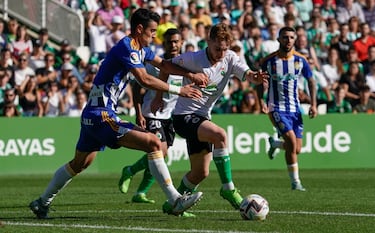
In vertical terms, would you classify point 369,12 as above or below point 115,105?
above

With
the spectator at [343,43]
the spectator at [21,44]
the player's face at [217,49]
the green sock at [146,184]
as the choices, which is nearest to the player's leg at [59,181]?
the player's face at [217,49]

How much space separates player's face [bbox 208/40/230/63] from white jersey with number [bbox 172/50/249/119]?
0.21ft

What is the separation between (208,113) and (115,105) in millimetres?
1713

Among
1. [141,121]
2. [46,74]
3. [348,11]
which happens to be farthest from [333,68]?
[141,121]

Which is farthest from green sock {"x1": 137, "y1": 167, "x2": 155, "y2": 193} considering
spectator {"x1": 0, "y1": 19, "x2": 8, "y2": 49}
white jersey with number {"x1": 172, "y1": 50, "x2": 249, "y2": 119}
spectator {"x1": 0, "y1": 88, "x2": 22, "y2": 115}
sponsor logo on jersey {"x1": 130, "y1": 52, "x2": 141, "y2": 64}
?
spectator {"x1": 0, "y1": 19, "x2": 8, "y2": 49}

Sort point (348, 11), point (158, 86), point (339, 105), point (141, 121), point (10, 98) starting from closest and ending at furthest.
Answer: point (158, 86), point (141, 121), point (10, 98), point (339, 105), point (348, 11)

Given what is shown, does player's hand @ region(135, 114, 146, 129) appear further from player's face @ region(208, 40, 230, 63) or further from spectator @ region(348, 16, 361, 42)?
spectator @ region(348, 16, 361, 42)

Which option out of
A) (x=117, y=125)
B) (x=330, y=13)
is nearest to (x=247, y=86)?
(x=330, y=13)

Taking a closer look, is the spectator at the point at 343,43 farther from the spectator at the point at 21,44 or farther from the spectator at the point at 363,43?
the spectator at the point at 21,44

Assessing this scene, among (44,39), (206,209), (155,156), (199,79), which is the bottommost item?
(206,209)

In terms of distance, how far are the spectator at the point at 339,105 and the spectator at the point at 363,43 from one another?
6.65 ft

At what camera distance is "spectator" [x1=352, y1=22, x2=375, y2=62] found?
27.8m

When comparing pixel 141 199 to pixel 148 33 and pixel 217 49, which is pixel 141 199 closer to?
pixel 217 49

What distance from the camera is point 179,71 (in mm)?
12555
